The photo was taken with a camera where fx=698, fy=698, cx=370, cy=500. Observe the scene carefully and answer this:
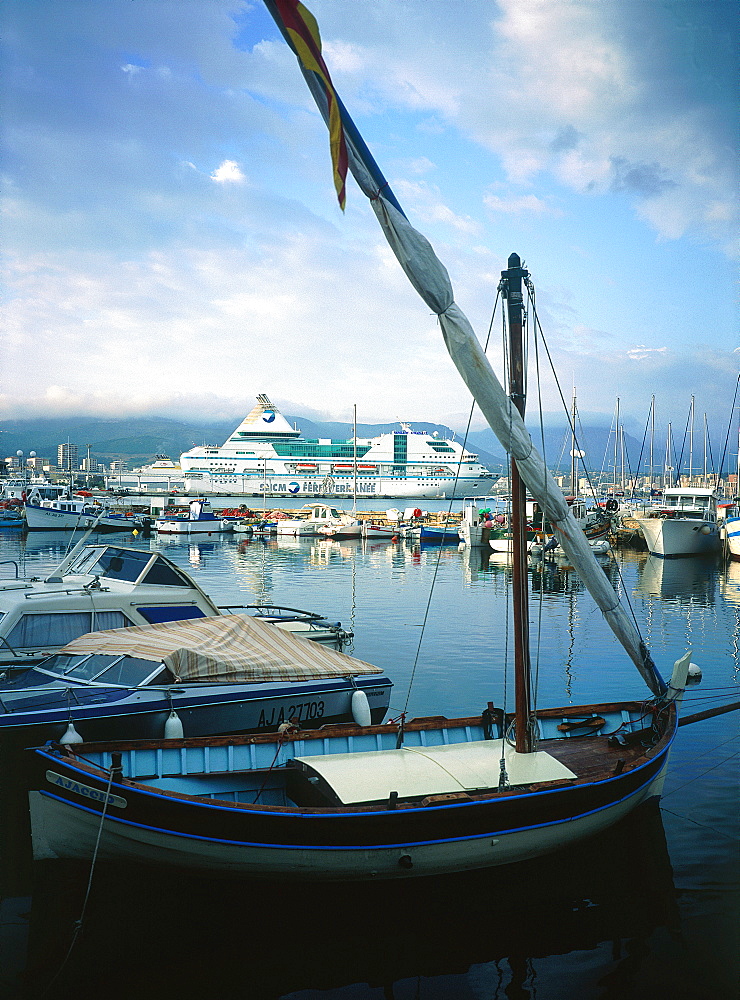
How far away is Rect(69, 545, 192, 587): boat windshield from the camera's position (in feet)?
40.9

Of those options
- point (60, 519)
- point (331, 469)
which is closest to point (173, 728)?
point (60, 519)

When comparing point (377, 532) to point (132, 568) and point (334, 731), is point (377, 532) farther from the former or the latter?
point (334, 731)

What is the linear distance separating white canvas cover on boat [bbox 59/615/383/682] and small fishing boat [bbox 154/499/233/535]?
44785 mm

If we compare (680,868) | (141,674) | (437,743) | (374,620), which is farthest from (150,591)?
(374,620)

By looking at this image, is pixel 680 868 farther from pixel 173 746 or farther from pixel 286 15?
pixel 286 15

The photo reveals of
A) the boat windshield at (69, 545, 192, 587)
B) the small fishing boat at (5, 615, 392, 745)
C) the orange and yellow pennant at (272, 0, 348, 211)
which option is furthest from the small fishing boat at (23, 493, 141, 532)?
the orange and yellow pennant at (272, 0, 348, 211)

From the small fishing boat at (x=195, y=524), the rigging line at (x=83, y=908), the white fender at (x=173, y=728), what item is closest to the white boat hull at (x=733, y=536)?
the small fishing boat at (x=195, y=524)

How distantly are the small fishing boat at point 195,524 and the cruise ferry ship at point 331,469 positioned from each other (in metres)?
58.8

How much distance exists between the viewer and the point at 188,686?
29.8ft

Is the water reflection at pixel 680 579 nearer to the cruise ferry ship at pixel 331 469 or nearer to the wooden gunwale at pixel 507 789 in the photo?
the wooden gunwale at pixel 507 789

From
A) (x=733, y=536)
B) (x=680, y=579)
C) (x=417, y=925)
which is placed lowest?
(x=680, y=579)

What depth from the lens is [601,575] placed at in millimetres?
8047

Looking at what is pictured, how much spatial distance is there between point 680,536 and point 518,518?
37010mm

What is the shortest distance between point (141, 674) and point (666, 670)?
468 inches
